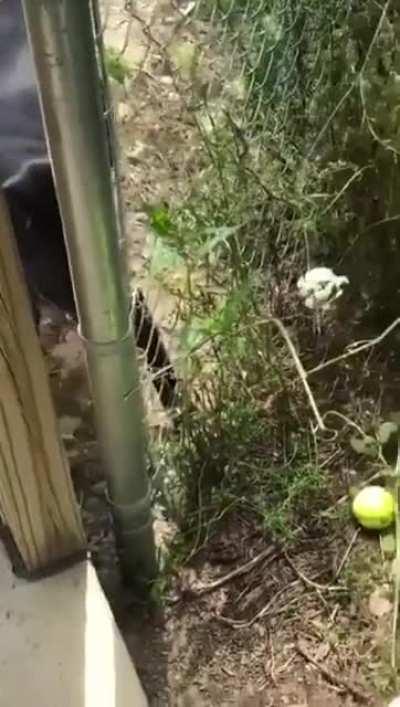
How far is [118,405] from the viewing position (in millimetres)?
1420

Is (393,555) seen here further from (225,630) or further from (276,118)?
(276,118)

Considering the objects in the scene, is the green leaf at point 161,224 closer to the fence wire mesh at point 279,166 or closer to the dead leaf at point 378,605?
the fence wire mesh at point 279,166

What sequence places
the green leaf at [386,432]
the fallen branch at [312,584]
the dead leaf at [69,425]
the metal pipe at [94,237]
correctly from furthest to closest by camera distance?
the dead leaf at [69,425] < the green leaf at [386,432] < the fallen branch at [312,584] < the metal pipe at [94,237]

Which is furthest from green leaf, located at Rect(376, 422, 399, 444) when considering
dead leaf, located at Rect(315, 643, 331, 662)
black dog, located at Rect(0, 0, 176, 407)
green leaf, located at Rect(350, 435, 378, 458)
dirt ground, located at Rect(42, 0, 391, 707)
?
black dog, located at Rect(0, 0, 176, 407)

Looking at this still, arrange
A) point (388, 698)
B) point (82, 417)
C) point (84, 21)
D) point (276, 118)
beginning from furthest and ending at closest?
point (82, 417) < point (276, 118) < point (388, 698) < point (84, 21)

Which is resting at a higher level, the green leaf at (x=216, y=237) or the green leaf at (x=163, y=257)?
the green leaf at (x=216, y=237)

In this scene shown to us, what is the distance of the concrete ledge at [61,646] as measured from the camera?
4.72ft

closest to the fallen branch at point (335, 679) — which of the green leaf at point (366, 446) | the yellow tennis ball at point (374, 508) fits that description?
the yellow tennis ball at point (374, 508)

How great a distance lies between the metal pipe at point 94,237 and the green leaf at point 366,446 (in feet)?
1.40

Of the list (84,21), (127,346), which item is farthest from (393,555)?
(84,21)

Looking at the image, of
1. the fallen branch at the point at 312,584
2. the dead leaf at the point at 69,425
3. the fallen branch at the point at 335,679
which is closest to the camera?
the fallen branch at the point at 335,679

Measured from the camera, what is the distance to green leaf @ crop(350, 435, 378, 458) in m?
1.88

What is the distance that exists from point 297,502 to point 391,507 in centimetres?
15

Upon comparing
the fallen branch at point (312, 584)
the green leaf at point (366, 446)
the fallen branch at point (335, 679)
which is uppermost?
the green leaf at point (366, 446)
